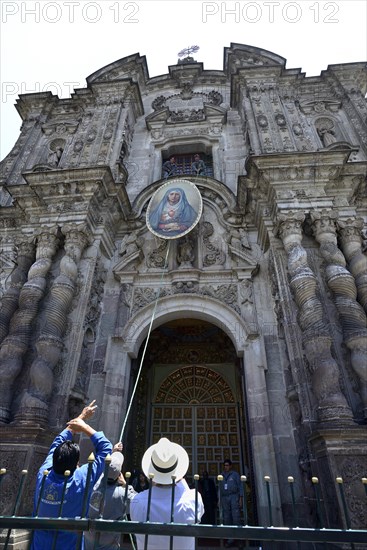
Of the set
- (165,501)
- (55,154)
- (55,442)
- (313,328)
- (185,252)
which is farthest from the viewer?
(55,154)

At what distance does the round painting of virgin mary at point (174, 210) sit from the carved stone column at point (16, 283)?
115 inches

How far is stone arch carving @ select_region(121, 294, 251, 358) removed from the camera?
7.11m

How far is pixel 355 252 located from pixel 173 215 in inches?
163

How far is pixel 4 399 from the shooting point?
562 centimetres

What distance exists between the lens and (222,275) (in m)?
7.84

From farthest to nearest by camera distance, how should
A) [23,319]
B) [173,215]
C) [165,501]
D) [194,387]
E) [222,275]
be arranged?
[194,387], [173,215], [222,275], [23,319], [165,501]

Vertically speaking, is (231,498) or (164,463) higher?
(231,498)

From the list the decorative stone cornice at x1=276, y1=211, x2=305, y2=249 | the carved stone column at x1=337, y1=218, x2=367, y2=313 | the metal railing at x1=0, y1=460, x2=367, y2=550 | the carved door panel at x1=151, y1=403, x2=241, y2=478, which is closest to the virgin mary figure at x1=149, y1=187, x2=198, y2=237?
the decorative stone cornice at x1=276, y1=211, x2=305, y2=249

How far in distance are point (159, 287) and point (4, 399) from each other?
3.84 metres

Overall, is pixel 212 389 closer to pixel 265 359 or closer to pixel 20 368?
pixel 265 359

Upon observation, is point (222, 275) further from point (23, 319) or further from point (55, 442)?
point (55, 442)

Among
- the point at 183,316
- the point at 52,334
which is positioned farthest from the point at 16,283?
the point at 183,316

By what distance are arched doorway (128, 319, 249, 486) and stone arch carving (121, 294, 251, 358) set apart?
0.91m

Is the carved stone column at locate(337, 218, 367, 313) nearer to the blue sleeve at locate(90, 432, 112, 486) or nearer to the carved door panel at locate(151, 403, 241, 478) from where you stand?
the carved door panel at locate(151, 403, 241, 478)
